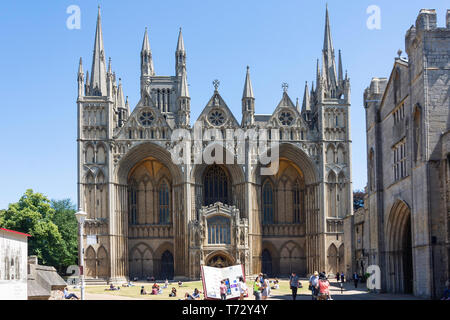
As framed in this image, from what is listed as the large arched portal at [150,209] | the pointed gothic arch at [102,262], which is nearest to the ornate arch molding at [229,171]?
the large arched portal at [150,209]

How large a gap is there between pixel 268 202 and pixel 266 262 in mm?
6638

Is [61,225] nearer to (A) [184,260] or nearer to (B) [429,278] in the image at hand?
(A) [184,260]

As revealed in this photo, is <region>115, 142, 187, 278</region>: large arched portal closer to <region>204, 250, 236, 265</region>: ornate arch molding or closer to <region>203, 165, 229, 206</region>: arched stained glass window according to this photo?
<region>204, 250, 236, 265</region>: ornate arch molding

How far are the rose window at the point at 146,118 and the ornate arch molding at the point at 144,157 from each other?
224 centimetres

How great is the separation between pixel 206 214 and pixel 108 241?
414 inches

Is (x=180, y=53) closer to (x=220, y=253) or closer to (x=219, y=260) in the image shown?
(x=220, y=253)

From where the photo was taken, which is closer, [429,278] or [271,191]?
[429,278]

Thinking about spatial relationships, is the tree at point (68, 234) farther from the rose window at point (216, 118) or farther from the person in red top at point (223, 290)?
the person in red top at point (223, 290)

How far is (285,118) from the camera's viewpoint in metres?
71.6

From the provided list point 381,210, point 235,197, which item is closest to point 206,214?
point 235,197

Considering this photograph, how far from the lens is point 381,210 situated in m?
44.5

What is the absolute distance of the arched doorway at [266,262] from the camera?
241 ft

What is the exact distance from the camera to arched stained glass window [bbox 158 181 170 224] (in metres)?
73.3
